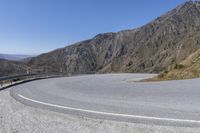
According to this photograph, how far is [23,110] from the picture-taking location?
7965mm

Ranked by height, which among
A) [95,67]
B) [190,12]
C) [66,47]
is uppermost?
[190,12]

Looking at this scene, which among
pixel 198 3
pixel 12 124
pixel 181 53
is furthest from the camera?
pixel 198 3

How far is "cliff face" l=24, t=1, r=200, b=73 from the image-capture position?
3819 inches

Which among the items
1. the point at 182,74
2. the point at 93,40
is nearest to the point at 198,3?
the point at 93,40

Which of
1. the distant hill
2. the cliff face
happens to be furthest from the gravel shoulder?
the distant hill

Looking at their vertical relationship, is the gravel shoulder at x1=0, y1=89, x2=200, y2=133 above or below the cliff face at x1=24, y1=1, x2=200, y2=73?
below

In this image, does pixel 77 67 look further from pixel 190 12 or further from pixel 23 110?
pixel 23 110

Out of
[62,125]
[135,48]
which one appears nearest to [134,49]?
[135,48]

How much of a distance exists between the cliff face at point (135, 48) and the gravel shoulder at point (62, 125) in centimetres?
8368

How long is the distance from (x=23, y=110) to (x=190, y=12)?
5213 inches

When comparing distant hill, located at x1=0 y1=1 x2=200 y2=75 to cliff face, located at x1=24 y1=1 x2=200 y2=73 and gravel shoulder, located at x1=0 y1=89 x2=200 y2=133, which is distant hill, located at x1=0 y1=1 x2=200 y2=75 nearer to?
cliff face, located at x1=24 y1=1 x2=200 y2=73

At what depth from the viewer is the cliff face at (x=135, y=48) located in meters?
97.0

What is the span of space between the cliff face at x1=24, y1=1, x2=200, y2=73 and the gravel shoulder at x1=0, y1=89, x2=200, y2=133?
83677 mm

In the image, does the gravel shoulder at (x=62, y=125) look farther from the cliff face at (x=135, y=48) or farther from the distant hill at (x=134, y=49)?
the distant hill at (x=134, y=49)
